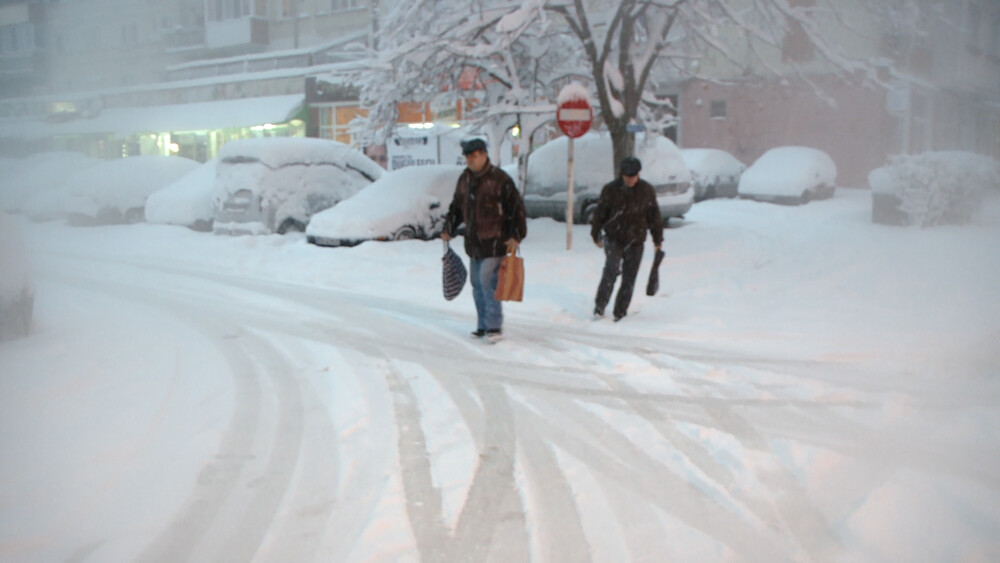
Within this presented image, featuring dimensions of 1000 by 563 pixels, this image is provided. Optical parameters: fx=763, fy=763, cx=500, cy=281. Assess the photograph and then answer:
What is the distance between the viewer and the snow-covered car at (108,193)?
1661 cm

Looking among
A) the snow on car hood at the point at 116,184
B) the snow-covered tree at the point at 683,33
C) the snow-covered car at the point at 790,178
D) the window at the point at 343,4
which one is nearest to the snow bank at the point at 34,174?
the snow on car hood at the point at 116,184

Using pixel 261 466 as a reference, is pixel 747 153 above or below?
above

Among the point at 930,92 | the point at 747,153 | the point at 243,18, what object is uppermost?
the point at 243,18

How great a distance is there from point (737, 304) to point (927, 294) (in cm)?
226

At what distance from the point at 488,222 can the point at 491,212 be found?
9cm

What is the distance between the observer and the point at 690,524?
3113 millimetres

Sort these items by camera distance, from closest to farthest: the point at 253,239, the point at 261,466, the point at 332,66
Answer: the point at 261,466
the point at 253,239
the point at 332,66

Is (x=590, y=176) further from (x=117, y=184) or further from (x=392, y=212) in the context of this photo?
(x=117, y=184)

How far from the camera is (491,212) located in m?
6.32

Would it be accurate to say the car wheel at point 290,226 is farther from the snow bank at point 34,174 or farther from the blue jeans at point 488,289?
the snow bank at point 34,174

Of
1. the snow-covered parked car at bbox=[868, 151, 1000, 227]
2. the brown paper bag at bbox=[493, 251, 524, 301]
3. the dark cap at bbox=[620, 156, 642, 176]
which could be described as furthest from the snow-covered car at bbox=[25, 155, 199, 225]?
the snow-covered parked car at bbox=[868, 151, 1000, 227]

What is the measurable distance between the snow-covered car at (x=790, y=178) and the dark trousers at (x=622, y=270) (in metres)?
15.2

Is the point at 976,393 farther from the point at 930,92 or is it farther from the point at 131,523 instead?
the point at 930,92

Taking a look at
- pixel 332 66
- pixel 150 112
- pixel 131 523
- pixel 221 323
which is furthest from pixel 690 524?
pixel 150 112
